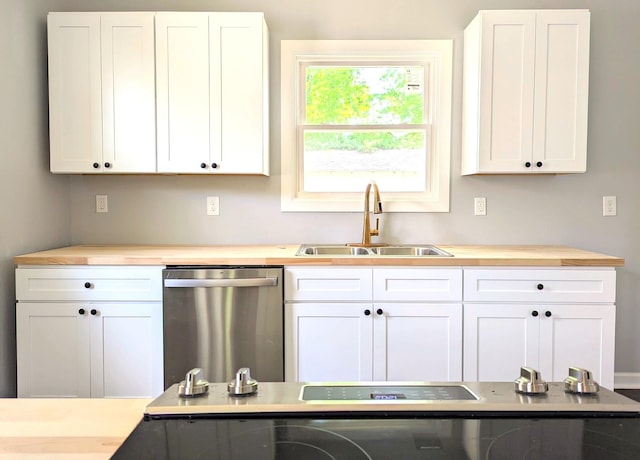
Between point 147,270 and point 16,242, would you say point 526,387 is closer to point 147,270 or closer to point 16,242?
point 147,270

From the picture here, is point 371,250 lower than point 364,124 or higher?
lower

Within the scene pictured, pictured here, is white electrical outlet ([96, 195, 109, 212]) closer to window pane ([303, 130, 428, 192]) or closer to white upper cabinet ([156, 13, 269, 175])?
white upper cabinet ([156, 13, 269, 175])

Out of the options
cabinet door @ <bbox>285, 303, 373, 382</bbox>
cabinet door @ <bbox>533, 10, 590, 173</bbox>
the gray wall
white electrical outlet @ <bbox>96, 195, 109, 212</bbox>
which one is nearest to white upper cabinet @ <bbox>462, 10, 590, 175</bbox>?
cabinet door @ <bbox>533, 10, 590, 173</bbox>

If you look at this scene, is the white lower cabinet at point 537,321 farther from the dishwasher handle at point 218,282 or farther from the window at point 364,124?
the dishwasher handle at point 218,282

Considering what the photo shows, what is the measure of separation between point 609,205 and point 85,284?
10.3ft

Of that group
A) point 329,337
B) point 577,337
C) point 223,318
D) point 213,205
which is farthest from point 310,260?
point 577,337

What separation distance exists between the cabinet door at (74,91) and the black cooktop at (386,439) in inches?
94.4

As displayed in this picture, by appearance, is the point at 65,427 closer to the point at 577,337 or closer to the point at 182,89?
the point at 182,89

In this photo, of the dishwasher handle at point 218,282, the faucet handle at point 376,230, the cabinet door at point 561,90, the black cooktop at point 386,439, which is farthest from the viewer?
the faucet handle at point 376,230

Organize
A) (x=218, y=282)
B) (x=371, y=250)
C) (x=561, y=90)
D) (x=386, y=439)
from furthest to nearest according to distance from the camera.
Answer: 1. (x=371, y=250)
2. (x=561, y=90)
3. (x=218, y=282)
4. (x=386, y=439)

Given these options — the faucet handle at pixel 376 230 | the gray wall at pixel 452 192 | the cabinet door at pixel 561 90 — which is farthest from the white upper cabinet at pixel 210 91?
the cabinet door at pixel 561 90

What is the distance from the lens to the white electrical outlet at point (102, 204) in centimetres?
306

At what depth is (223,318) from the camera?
236 cm

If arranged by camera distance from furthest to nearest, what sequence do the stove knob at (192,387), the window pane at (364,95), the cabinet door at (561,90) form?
the window pane at (364,95) → the cabinet door at (561,90) → the stove knob at (192,387)
